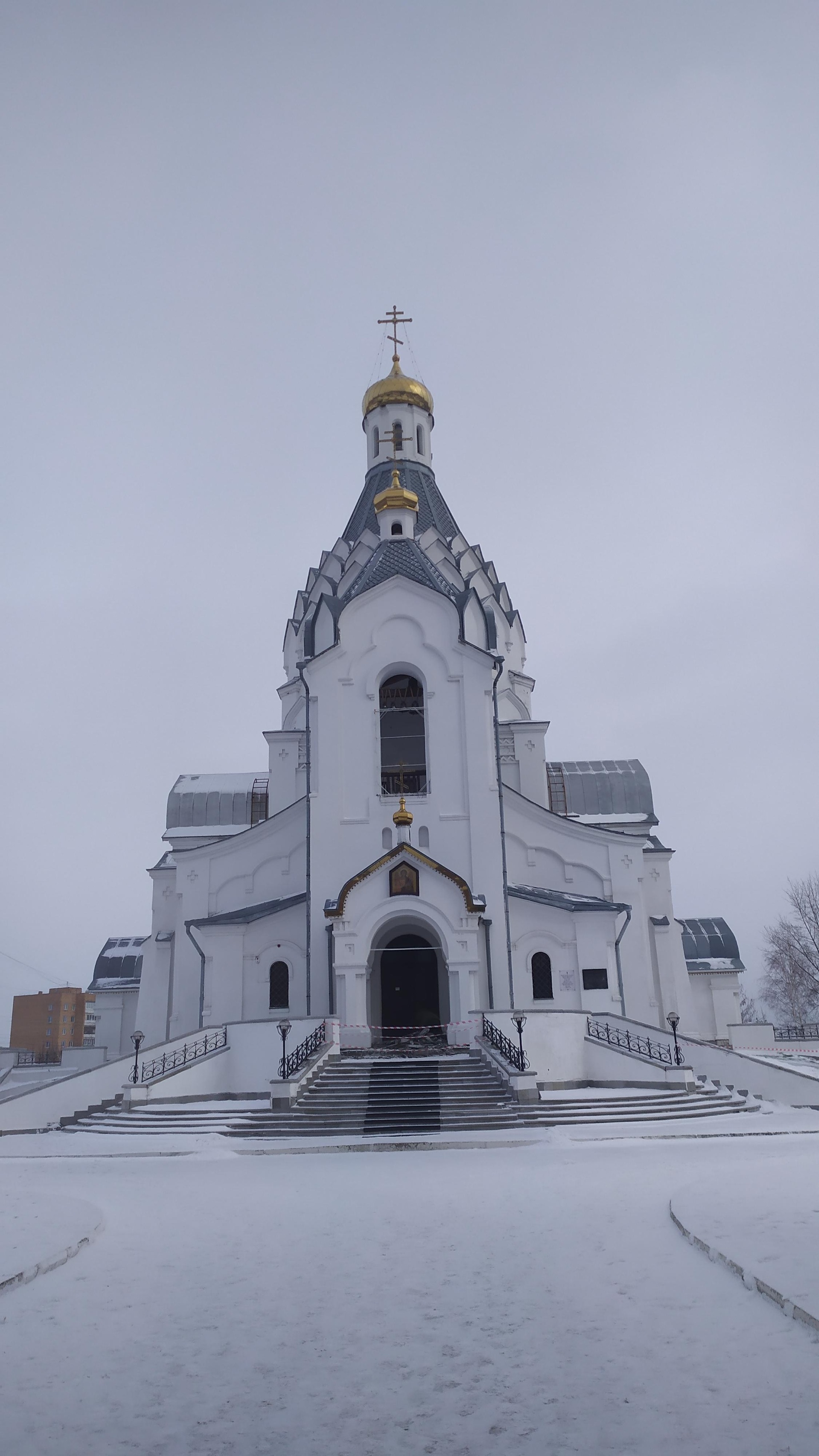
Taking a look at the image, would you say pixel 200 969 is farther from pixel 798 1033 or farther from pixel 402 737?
pixel 798 1033

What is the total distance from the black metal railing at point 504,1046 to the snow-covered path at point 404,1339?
26.2ft

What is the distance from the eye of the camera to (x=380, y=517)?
2556 centimetres

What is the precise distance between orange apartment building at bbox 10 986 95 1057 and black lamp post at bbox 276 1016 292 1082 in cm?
7819

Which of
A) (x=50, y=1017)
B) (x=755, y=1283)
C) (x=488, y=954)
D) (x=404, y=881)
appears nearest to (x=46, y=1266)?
(x=755, y=1283)

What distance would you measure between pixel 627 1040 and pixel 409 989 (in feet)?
16.6

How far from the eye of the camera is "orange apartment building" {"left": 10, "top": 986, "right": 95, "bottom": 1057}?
89.2 m

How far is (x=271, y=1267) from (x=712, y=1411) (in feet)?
10.6

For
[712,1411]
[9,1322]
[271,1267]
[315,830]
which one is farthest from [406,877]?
[712,1411]

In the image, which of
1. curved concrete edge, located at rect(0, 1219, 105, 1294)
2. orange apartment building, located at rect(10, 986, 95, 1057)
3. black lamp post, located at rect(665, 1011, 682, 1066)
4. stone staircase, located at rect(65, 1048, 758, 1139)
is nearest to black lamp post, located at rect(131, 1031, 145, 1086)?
stone staircase, located at rect(65, 1048, 758, 1139)

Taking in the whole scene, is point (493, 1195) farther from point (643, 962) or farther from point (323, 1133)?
point (643, 962)

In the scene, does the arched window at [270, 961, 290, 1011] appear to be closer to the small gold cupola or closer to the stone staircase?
the small gold cupola

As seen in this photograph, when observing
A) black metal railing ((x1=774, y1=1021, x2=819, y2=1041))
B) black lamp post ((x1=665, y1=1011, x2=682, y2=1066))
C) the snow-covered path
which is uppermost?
black metal railing ((x1=774, y1=1021, x2=819, y2=1041))

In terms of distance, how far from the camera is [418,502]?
2847 centimetres

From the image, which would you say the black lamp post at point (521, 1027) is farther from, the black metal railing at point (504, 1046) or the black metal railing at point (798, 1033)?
the black metal railing at point (798, 1033)
